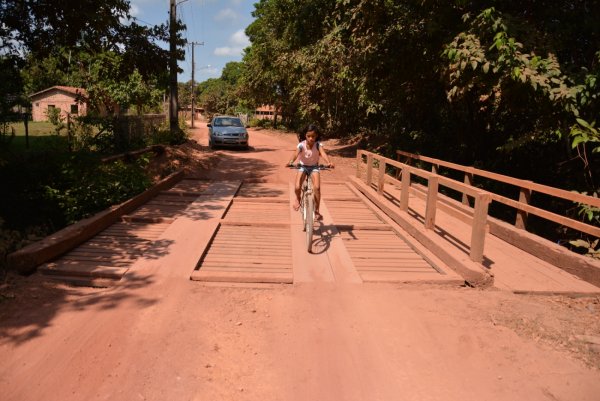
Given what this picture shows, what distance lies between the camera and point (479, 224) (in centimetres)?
585

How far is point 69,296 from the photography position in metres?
4.92

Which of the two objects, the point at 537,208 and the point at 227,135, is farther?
the point at 227,135

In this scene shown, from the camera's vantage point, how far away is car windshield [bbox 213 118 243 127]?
23.3 m

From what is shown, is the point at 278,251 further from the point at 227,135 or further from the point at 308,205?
the point at 227,135

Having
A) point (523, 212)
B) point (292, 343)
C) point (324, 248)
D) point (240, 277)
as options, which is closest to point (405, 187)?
point (523, 212)

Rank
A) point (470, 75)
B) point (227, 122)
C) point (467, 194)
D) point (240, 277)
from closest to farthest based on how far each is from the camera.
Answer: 1. point (240, 277)
2. point (467, 194)
3. point (470, 75)
4. point (227, 122)

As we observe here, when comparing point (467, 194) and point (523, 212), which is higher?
point (467, 194)

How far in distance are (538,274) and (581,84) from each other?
11.5 feet

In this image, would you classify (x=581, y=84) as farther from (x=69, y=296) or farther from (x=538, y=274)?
(x=69, y=296)

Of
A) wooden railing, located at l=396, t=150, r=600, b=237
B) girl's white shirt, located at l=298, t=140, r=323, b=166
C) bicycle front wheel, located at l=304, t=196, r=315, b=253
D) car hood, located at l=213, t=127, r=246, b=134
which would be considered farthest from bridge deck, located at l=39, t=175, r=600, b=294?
car hood, located at l=213, t=127, r=246, b=134

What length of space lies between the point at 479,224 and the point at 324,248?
209 centimetres

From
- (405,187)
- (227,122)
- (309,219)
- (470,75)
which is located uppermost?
(470,75)

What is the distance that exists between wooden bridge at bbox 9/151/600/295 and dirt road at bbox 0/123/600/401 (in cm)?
29

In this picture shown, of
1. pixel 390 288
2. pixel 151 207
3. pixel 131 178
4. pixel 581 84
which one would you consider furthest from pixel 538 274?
pixel 131 178
